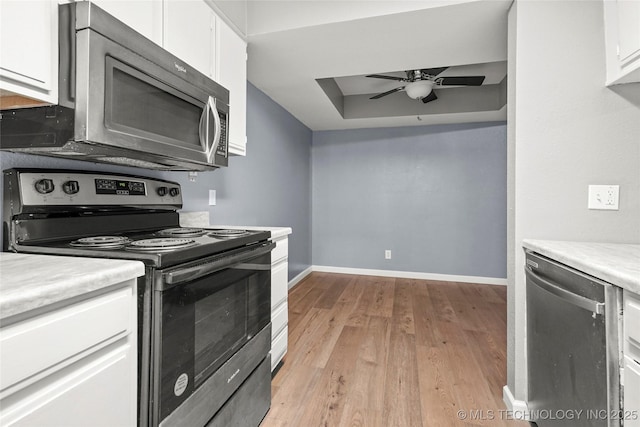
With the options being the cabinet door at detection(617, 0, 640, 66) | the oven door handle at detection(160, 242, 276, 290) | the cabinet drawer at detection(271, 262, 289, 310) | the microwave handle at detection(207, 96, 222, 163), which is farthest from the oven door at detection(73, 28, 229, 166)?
the cabinet door at detection(617, 0, 640, 66)

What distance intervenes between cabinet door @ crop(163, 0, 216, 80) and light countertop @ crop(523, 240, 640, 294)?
5.88 ft

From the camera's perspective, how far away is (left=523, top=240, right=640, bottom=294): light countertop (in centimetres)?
92

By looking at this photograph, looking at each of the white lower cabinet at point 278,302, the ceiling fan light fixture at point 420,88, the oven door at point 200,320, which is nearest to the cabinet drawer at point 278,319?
the white lower cabinet at point 278,302

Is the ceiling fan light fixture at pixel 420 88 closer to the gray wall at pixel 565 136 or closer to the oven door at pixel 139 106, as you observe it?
the gray wall at pixel 565 136

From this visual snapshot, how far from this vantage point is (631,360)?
917 millimetres

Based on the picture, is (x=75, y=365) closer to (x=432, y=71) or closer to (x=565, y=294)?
(x=565, y=294)

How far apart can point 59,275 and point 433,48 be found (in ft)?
8.07

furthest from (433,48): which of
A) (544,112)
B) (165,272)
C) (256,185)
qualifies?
(165,272)

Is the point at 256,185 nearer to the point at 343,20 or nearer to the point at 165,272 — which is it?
the point at 343,20

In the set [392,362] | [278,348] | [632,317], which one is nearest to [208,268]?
[278,348]

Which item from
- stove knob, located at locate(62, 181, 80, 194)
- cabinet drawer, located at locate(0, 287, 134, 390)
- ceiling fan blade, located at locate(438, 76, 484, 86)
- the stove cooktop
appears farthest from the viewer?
ceiling fan blade, located at locate(438, 76, 484, 86)

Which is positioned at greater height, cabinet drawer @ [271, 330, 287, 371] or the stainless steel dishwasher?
the stainless steel dishwasher

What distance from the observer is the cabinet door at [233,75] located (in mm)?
1842

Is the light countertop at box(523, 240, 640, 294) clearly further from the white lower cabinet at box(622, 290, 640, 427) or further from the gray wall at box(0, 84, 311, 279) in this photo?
the gray wall at box(0, 84, 311, 279)
